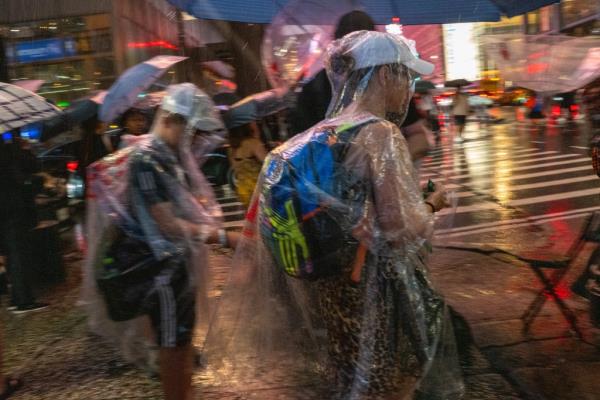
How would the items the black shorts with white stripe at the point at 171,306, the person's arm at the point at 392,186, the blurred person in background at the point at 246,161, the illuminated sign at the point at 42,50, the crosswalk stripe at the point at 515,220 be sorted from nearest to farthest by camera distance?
the person's arm at the point at 392,186
the black shorts with white stripe at the point at 171,306
the blurred person in background at the point at 246,161
the crosswalk stripe at the point at 515,220
the illuminated sign at the point at 42,50

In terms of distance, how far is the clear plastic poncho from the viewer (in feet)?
9.65

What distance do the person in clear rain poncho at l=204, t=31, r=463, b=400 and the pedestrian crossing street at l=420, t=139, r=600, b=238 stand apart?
797mm

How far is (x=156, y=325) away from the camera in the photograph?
9.75 ft

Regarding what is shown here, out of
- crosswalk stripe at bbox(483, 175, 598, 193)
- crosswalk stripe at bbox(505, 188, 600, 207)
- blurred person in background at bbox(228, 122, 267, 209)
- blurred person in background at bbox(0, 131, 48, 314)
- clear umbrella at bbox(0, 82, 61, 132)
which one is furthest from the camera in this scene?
crosswalk stripe at bbox(483, 175, 598, 193)

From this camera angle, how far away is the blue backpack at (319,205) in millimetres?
2318

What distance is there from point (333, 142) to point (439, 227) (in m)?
1.52

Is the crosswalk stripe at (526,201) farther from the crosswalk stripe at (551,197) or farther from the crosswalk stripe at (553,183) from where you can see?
the crosswalk stripe at (553,183)

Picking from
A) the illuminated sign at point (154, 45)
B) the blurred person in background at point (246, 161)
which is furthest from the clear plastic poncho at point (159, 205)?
the illuminated sign at point (154, 45)

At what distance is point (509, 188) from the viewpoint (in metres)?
10.9

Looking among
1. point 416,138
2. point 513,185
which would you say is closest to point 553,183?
point 513,185

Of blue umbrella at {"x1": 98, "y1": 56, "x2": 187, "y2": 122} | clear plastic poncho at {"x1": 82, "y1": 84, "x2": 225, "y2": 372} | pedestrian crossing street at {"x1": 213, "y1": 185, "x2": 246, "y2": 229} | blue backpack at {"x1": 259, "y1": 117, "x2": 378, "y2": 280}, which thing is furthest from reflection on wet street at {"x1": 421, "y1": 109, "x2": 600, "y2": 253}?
pedestrian crossing street at {"x1": 213, "y1": 185, "x2": 246, "y2": 229}

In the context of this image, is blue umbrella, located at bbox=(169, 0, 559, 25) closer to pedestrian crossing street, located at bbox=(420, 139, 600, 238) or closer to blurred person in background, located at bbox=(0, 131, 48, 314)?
pedestrian crossing street, located at bbox=(420, 139, 600, 238)

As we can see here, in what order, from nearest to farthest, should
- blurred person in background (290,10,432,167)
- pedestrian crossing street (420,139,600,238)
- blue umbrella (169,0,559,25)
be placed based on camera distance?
blurred person in background (290,10,432,167)
blue umbrella (169,0,559,25)
pedestrian crossing street (420,139,600,238)

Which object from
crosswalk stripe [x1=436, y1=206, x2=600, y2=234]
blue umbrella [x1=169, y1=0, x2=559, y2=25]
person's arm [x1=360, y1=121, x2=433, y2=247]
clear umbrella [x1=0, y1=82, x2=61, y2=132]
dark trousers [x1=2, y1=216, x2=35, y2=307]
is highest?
blue umbrella [x1=169, y1=0, x2=559, y2=25]
